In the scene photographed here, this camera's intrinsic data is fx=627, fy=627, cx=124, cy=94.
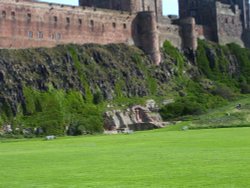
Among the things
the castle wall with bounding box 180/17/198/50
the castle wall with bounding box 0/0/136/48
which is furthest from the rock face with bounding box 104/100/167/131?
the castle wall with bounding box 180/17/198/50

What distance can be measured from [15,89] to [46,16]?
13.8 m

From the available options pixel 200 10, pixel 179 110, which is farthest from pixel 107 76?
pixel 200 10

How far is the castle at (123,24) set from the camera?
7756cm

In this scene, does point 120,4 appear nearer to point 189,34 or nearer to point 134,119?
point 189,34

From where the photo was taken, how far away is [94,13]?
88375mm

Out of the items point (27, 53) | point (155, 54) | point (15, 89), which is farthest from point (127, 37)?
point (15, 89)

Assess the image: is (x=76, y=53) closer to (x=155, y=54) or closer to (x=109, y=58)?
(x=109, y=58)

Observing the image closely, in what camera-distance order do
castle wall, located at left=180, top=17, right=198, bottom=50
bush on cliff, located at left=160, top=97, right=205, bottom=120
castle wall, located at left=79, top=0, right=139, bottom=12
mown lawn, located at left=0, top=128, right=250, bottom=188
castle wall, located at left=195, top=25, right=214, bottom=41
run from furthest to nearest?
castle wall, located at left=195, top=25, right=214, bottom=41 → castle wall, located at left=180, top=17, right=198, bottom=50 → castle wall, located at left=79, top=0, right=139, bottom=12 → bush on cliff, located at left=160, top=97, right=205, bottom=120 → mown lawn, located at left=0, top=128, right=250, bottom=188

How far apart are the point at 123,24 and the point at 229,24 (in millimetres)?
28883

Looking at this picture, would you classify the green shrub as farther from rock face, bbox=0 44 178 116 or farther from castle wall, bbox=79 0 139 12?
castle wall, bbox=79 0 139 12

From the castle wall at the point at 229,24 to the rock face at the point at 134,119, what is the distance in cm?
3478

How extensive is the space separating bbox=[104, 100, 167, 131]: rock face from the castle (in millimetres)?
12792

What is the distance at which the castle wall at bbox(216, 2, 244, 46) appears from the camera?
112 m

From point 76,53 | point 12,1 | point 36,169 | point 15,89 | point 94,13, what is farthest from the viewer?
point 94,13
